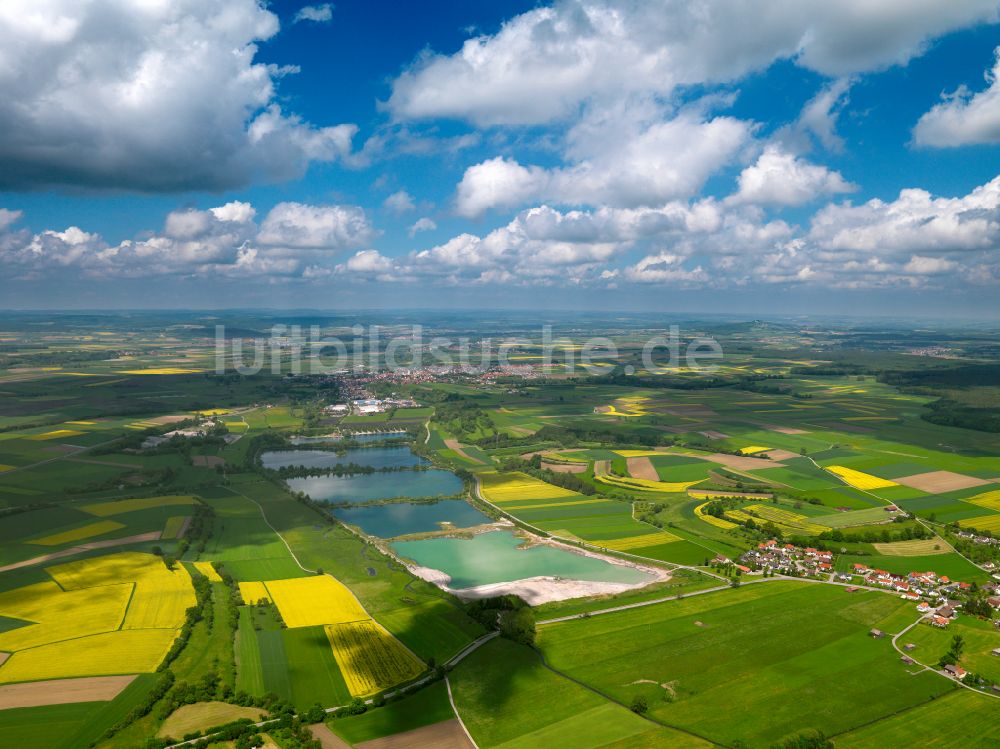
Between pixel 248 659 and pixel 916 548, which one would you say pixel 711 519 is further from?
pixel 248 659

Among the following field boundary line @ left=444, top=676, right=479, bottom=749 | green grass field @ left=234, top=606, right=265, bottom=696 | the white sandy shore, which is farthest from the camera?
the white sandy shore

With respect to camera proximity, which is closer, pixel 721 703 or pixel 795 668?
pixel 721 703

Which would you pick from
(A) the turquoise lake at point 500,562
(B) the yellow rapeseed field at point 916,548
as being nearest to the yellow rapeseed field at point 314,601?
(A) the turquoise lake at point 500,562

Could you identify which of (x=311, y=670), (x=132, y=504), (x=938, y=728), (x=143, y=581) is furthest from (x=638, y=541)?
(x=132, y=504)

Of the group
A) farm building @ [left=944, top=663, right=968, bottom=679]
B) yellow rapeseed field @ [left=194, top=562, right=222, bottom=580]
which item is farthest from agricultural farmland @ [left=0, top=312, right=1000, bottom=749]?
farm building @ [left=944, top=663, right=968, bottom=679]

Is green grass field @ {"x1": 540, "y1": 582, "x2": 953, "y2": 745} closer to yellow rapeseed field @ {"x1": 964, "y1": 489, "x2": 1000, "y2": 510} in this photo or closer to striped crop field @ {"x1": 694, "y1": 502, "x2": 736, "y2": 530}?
striped crop field @ {"x1": 694, "y1": 502, "x2": 736, "y2": 530}

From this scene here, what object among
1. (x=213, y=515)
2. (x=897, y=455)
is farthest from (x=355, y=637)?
(x=897, y=455)

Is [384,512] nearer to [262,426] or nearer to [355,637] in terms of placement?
[355,637]
